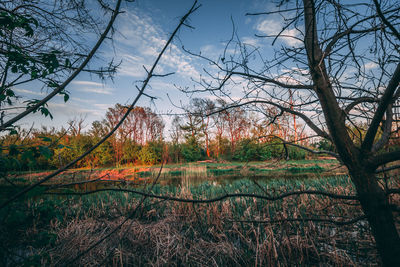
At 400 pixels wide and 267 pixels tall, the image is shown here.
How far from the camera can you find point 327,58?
123cm

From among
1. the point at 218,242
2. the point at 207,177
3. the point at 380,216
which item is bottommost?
the point at 207,177

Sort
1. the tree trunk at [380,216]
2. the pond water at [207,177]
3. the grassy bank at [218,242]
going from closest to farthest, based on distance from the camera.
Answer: the tree trunk at [380,216] < the grassy bank at [218,242] < the pond water at [207,177]

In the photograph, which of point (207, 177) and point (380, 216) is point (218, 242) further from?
point (207, 177)

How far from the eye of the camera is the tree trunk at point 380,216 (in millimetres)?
917

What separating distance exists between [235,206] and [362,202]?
9.69 feet

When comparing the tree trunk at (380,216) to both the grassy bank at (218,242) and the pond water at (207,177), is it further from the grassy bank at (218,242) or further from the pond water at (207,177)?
the pond water at (207,177)

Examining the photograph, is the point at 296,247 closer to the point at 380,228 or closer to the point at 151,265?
the point at 380,228

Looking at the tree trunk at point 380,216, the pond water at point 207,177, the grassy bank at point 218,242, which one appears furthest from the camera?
the pond water at point 207,177

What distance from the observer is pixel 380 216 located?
94 centimetres

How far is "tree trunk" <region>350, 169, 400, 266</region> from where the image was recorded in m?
0.92

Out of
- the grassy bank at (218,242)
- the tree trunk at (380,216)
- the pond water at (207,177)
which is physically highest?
the tree trunk at (380,216)

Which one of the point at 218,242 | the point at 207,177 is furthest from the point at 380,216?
the point at 207,177

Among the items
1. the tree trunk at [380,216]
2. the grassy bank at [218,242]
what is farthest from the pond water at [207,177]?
the tree trunk at [380,216]

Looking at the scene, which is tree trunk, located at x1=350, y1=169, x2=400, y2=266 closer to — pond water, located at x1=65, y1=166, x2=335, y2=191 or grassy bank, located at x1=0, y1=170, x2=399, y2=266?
grassy bank, located at x1=0, y1=170, x2=399, y2=266
